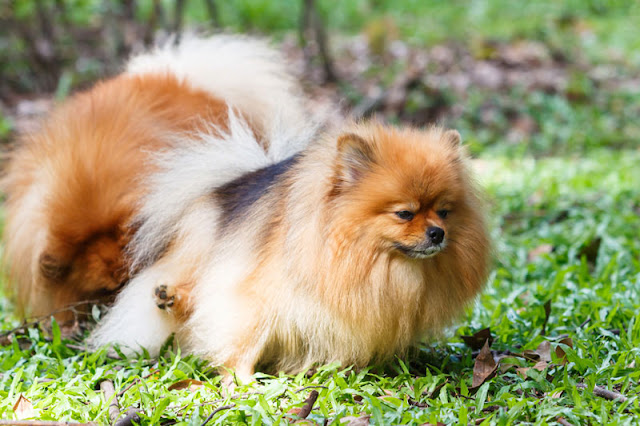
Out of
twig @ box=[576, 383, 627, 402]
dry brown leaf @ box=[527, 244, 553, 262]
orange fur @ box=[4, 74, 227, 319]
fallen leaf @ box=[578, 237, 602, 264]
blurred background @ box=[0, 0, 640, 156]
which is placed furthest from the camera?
blurred background @ box=[0, 0, 640, 156]

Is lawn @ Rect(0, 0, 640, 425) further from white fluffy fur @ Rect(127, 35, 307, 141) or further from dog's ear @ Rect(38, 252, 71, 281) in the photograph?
white fluffy fur @ Rect(127, 35, 307, 141)

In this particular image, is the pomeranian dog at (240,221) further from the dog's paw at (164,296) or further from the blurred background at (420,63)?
the blurred background at (420,63)

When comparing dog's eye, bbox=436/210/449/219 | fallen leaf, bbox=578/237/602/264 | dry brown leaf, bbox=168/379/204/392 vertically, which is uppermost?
dog's eye, bbox=436/210/449/219

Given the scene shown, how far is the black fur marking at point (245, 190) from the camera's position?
3268mm

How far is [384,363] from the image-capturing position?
3254 millimetres

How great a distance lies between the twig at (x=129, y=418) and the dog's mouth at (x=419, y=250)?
122 centimetres

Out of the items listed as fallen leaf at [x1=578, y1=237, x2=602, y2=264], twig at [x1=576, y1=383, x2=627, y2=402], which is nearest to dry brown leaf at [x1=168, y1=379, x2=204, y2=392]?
twig at [x1=576, y1=383, x2=627, y2=402]

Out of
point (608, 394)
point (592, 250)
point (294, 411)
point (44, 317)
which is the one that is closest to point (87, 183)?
point (44, 317)

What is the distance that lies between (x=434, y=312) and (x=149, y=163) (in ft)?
5.81

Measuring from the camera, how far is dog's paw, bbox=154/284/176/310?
11.0 ft

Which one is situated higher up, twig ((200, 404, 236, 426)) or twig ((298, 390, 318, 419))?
twig ((200, 404, 236, 426))

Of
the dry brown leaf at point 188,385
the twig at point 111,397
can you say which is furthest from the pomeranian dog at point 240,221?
the twig at point 111,397

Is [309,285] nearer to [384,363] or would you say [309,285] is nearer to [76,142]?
[384,363]

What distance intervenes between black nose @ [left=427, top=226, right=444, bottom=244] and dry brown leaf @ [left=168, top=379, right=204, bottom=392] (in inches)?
49.4
